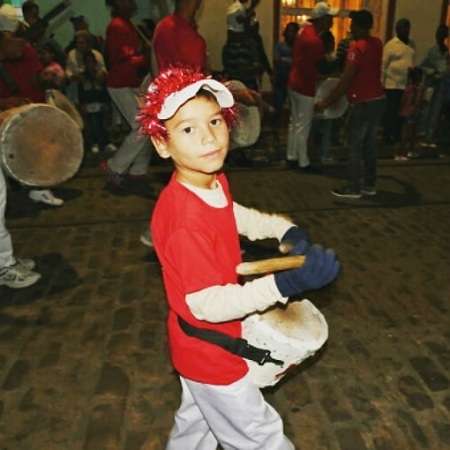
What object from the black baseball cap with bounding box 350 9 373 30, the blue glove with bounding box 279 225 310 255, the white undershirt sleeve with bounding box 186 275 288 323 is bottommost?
the white undershirt sleeve with bounding box 186 275 288 323

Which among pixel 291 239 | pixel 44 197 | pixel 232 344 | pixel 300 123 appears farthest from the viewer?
pixel 300 123

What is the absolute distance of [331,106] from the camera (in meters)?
7.21

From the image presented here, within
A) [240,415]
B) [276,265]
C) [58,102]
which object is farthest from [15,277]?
[276,265]

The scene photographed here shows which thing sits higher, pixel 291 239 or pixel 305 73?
pixel 291 239

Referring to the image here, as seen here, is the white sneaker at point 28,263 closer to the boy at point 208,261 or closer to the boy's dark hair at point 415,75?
the boy at point 208,261

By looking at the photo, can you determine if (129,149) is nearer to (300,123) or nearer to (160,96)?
(300,123)

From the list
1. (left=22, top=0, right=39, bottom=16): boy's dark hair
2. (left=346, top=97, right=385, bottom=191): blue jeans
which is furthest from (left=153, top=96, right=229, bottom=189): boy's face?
(left=22, top=0, right=39, bottom=16): boy's dark hair

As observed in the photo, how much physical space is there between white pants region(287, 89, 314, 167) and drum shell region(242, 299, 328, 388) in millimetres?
5957

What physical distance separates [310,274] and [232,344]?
0.43 metres

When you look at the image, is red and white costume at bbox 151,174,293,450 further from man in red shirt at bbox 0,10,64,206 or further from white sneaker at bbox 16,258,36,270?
man in red shirt at bbox 0,10,64,206

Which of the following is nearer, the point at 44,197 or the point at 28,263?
the point at 28,263

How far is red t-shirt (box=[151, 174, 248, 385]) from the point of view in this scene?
5.52ft

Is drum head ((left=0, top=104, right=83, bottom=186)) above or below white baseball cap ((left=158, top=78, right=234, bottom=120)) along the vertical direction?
below

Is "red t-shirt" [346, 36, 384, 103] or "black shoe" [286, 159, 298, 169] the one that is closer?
"red t-shirt" [346, 36, 384, 103]
